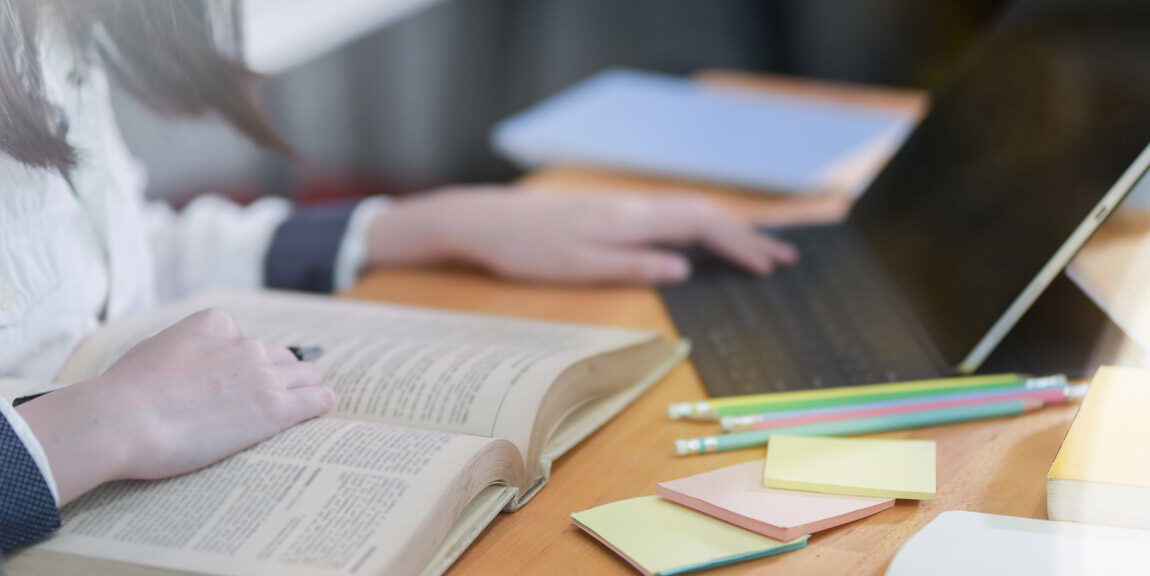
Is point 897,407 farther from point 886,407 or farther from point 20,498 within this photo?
point 20,498

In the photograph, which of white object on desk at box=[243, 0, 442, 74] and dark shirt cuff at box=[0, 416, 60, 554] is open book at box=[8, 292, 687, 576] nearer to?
dark shirt cuff at box=[0, 416, 60, 554]

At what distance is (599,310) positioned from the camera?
33.3 inches

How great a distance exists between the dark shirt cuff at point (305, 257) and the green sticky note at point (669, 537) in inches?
18.7

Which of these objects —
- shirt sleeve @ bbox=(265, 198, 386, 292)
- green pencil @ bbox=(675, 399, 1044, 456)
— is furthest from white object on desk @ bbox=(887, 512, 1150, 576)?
shirt sleeve @ bbox=(265, 198, 386, 292)

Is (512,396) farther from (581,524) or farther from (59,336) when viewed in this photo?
(59,336)

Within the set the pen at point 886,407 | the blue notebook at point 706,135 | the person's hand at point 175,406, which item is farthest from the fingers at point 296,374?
the blue notebook at point 706,135

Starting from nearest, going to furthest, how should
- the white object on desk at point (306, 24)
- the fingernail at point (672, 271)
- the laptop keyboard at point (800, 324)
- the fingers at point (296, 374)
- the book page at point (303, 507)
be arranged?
the book page at point (303, 507) < the fingers at point (296, 374) < the laptop keyboard at point (800, 324) < the fingernail at point (672, 271) < the white object on desk at point (306, 24)

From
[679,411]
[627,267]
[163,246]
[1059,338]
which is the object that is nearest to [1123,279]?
[1059,338]

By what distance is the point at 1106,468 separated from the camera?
19.1 inches

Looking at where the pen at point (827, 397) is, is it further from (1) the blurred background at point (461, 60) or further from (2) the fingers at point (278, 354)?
(1) the blurred background at point (461, 60)

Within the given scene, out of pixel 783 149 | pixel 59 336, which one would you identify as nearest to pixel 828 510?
pixel 59 336

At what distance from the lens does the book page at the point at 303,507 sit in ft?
1.47

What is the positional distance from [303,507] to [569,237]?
46 centimetres

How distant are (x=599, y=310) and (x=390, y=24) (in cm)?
111
